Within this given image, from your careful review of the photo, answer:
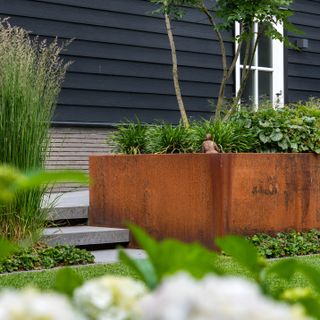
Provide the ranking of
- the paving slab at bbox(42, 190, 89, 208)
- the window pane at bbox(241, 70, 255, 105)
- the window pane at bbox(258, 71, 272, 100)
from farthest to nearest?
the window pane at bbox(258, 71, 272, 100)
the window pane at bbox(241, 70, 255, 105)
the paving slab at bbox(42, 190, 89, 208)

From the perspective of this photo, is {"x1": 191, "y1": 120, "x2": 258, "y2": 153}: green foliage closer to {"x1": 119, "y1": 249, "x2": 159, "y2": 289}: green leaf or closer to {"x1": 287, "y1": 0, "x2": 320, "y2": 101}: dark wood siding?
{"x1": 287, "y1": 0, "x2": 320, "y2": 101}: dark wood siding

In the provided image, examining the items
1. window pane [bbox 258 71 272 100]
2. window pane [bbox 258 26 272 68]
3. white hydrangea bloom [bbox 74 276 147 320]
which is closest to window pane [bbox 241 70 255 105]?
window pane [bbox 258 71 272 100]

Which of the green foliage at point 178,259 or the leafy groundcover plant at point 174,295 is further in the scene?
the green foliage at point 178,259

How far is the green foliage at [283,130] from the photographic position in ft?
22.5

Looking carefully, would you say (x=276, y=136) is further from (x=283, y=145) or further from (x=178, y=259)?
(x=178, y=259)

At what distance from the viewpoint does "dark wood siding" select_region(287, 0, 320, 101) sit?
11.3 m

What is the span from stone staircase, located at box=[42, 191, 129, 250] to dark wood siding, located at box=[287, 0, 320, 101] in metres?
4.84

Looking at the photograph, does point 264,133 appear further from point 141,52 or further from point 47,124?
point 141,52

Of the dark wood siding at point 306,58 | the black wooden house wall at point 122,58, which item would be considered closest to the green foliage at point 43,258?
the black wooden house wall at point 122,58

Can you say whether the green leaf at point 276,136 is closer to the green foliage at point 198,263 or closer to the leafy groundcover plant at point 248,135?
the leafy groundcover plant at point 248,135

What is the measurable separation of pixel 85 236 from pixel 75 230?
19 cm

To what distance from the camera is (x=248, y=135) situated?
684 cm

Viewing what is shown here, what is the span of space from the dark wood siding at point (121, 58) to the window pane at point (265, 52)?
0.99m

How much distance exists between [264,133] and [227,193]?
35.2 inches
